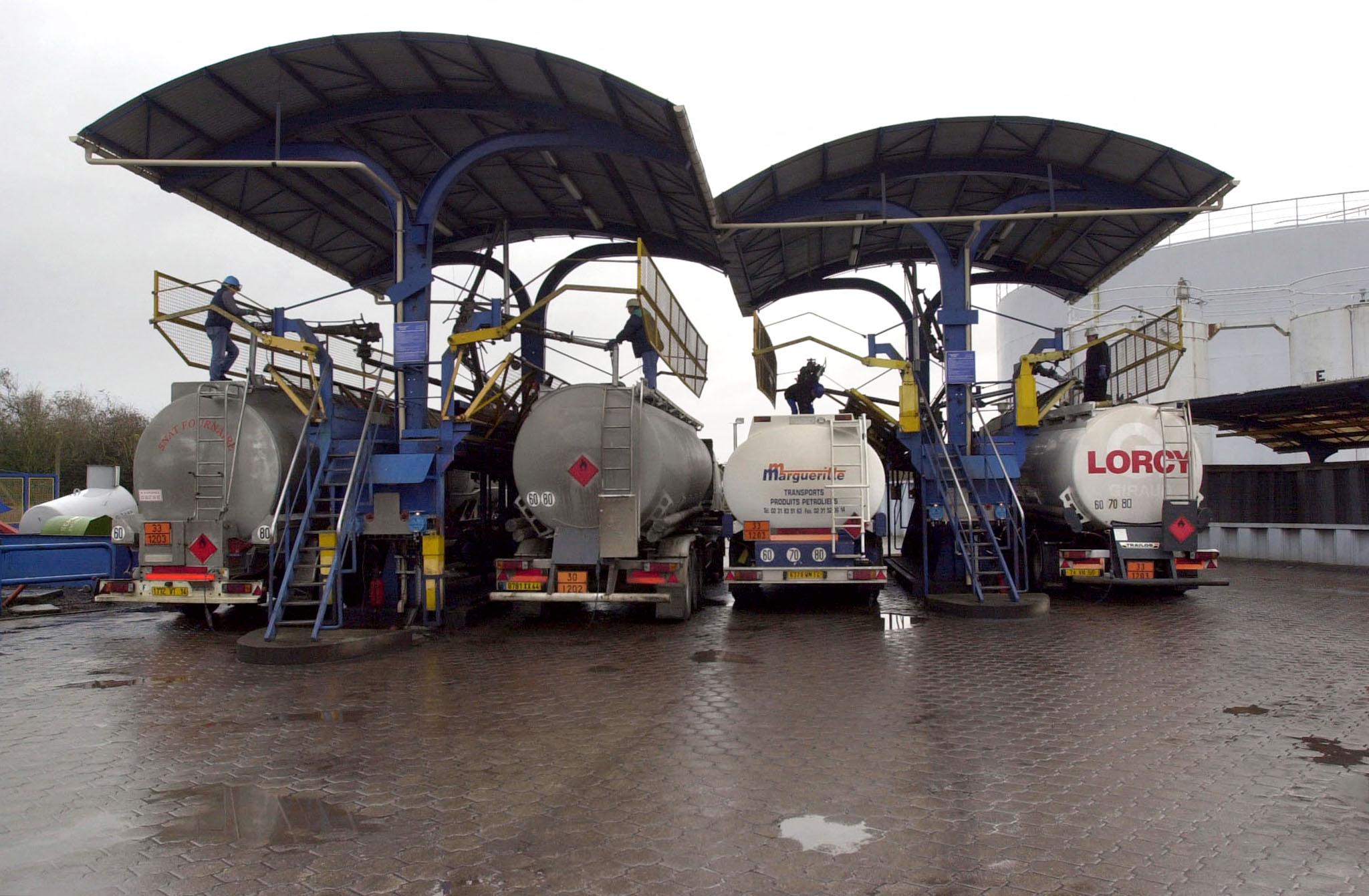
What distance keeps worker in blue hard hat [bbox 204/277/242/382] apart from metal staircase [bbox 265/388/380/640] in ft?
5.81

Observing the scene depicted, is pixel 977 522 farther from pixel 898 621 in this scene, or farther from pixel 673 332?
pixel 673 332

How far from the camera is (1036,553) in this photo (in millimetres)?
16172

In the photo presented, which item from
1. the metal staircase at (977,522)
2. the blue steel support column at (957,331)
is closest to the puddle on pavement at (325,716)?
the metal staircase at (977,522)

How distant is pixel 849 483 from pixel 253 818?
9.54 meters

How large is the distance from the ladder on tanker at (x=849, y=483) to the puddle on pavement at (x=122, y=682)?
27.4 feet

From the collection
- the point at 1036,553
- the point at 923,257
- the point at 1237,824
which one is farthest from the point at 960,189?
the point at 1237,824

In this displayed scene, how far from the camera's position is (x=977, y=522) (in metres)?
15.1

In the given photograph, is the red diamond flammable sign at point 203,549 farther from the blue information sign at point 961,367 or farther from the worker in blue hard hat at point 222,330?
the blue information sign at point 961,367

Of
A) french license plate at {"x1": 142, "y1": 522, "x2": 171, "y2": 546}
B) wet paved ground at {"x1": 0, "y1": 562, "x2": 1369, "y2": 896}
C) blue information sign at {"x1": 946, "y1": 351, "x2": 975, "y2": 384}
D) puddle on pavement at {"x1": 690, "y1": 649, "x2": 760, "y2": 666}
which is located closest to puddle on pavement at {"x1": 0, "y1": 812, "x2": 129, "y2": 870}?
wet paved ground at {"x1": 0, "y1": 562, "x2": 1369, "y2": 896}

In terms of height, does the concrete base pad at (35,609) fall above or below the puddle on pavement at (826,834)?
above

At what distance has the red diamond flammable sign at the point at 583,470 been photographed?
11820 millimetres

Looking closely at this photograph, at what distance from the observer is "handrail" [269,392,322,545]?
442 inches

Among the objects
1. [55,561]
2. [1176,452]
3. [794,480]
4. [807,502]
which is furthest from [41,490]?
[1176,452]

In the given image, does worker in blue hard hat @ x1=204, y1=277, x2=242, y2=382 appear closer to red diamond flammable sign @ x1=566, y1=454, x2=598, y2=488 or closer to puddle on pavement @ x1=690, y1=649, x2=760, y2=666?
red diamond flammable sign @ x1=566, y1=454, x2=598, y2=488
